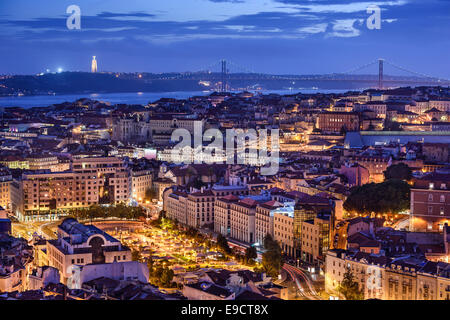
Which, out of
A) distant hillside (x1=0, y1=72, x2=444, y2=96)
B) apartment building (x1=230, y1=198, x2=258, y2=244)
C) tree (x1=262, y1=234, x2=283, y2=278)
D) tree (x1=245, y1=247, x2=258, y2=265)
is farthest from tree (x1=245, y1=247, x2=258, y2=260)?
distant hillside (x1=0, y1=72, x2=444, y2=96)

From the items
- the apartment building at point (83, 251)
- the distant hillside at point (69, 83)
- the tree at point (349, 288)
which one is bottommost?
the tree at point (349, 288)

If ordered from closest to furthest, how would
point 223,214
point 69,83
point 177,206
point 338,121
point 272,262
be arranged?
point 272,262 < point 223,214 < point 177,206 < point 338,121 < point 69,83

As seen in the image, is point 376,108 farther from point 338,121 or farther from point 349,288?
point 349,288

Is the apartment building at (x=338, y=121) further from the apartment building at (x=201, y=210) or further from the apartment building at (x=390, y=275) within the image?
the apartment building at (x=390, y=275)

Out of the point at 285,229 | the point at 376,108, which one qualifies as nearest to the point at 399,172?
the point at 285,229

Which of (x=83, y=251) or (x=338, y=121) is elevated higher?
(x=338, y=121)

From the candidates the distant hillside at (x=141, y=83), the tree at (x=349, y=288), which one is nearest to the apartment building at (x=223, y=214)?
the tree at (x=349, y=288)
